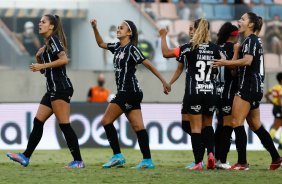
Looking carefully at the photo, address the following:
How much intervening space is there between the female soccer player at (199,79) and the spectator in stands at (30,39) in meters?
9.95

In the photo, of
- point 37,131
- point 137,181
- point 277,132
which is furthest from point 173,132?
point 137,181

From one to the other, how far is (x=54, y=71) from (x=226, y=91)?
2.35m

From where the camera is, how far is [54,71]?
27.9 ft

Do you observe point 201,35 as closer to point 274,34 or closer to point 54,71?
point 54,71

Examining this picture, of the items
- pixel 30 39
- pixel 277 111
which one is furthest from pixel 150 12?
pixel 277 111

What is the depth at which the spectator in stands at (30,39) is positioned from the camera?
1764 centimetres

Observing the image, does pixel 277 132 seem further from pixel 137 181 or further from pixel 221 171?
pixel 137 181

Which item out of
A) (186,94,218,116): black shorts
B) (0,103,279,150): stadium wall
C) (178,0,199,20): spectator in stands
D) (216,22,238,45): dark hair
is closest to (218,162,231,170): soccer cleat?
(186,94,218,116): black shorts

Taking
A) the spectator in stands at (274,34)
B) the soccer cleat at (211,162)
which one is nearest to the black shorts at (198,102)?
the soccer cleat at (211,162)

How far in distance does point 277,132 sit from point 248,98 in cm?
780

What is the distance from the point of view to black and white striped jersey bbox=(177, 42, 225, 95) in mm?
8227

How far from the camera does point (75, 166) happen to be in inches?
339

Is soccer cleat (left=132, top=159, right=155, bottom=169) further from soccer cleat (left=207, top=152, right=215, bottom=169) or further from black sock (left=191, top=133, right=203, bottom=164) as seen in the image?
soccer cleat (left=207, top=152, right=215, bottom=169)

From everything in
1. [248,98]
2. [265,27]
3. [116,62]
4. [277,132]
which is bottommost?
[277,132]
